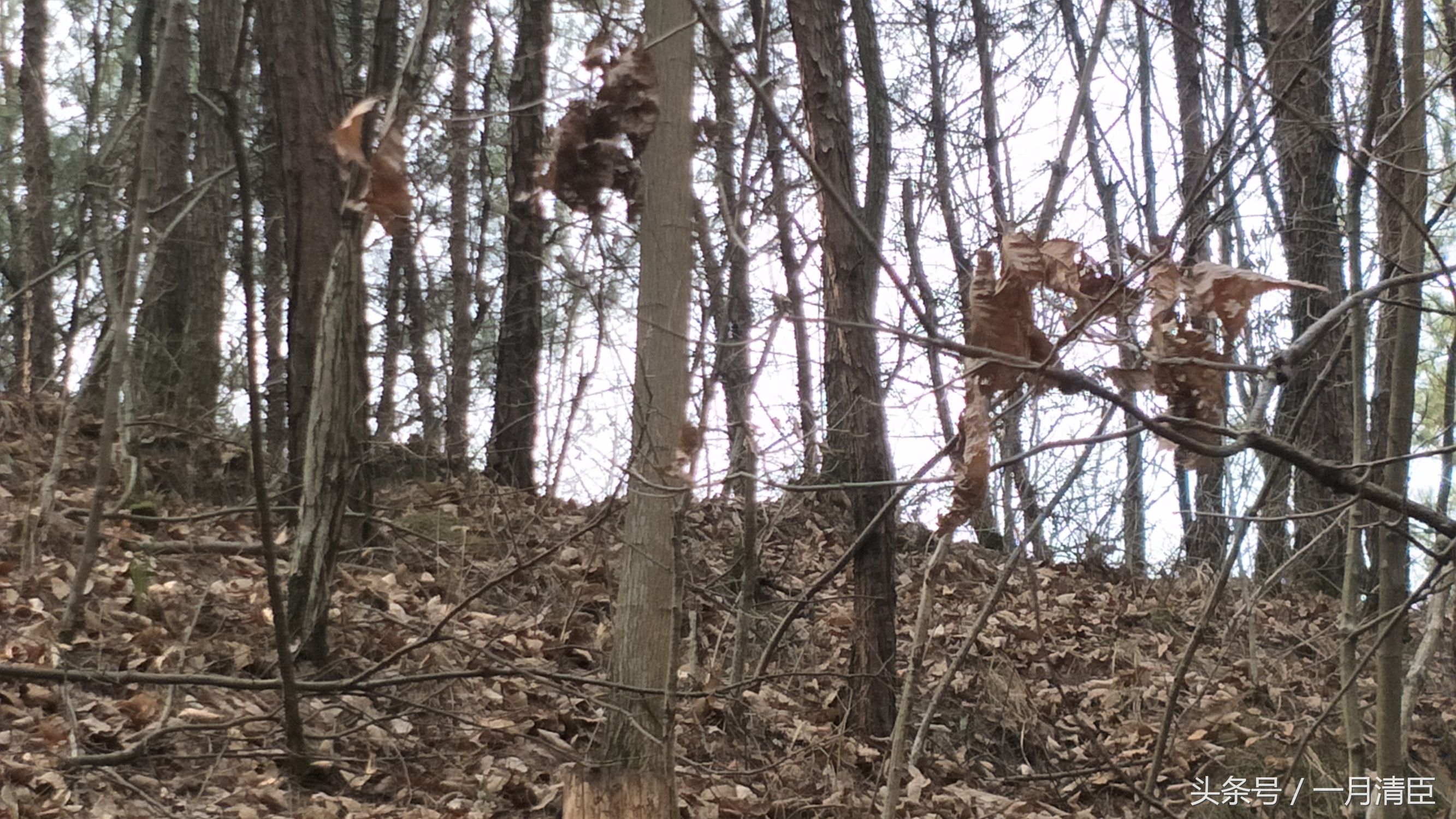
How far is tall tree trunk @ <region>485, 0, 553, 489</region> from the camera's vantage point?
892cm

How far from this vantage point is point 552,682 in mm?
4523

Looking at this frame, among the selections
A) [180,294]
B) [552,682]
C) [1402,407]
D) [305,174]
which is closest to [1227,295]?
[1402,407]

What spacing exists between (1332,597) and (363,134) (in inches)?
318

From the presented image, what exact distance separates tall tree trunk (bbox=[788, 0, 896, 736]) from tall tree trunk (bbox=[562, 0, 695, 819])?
1.77 metres

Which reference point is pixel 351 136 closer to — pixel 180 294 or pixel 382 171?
pixel 382 171

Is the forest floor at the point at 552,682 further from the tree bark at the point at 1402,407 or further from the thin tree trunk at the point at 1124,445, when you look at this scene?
the thin tree trunk at the point at 1124,445

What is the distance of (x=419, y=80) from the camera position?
4984 millimetres

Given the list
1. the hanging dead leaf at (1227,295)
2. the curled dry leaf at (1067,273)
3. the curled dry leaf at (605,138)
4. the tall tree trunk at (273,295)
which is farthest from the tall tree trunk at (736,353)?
Answer: the tall tree trunk at (273,295)

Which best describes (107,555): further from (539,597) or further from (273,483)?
(539,597)

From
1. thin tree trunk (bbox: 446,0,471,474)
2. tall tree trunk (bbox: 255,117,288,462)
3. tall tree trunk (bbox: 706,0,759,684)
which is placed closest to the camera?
tall tree trunk (bbox: 706,0,759,684)

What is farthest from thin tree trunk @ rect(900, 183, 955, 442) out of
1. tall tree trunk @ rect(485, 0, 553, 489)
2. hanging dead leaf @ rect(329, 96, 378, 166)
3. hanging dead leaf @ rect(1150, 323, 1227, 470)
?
tall tree trunk @ rect(485, 0, 553, 489)

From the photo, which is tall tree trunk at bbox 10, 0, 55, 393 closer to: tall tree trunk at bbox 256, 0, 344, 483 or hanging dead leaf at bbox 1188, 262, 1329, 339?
tall tree trunk at bbox 256, 0, 344, 483

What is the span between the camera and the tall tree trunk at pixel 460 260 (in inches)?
309

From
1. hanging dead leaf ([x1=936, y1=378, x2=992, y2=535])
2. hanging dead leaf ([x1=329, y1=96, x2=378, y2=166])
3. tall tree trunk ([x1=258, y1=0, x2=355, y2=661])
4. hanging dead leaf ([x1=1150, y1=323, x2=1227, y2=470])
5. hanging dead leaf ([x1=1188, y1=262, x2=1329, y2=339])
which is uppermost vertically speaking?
tall tree trunk ([x1=258, y1=0, x2=355, y2=661])
